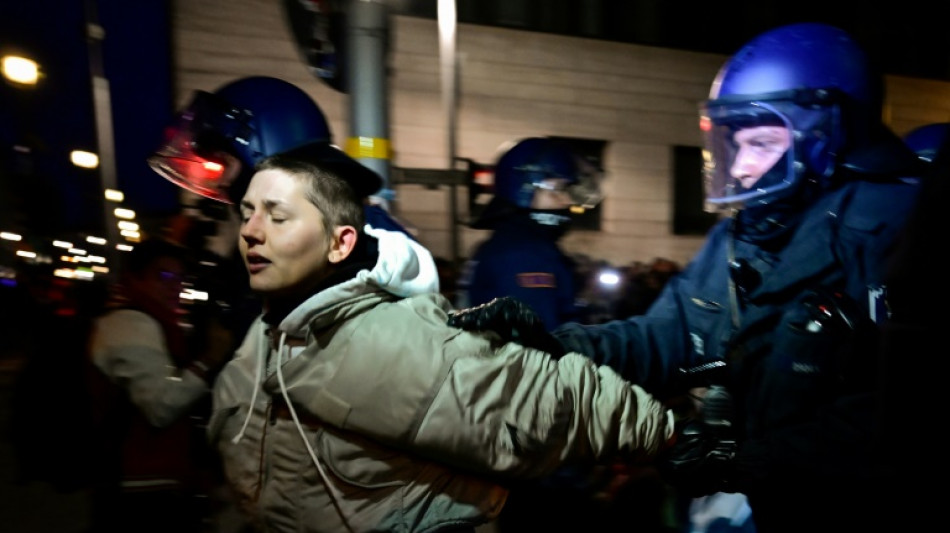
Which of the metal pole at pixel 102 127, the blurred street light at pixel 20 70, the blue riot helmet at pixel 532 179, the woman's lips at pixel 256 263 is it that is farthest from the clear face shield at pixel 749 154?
the blurred street light at pixel 20 70

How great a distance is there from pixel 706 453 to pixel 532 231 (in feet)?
5.80

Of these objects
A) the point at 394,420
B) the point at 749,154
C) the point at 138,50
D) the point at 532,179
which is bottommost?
the point at 394,420

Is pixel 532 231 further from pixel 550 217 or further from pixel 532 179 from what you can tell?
pixel 532 179

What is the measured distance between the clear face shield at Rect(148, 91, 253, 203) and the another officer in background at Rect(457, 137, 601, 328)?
1.27m

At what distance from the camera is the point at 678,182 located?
11.0 meters

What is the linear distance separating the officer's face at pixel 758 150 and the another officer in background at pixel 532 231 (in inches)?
45.3

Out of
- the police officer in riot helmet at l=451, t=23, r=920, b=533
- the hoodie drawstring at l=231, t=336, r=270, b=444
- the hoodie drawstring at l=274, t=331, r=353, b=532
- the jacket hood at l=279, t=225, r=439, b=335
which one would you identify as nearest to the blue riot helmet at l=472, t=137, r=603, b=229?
the police officer in riot helmet at l=451, t=23, r=920, b=533

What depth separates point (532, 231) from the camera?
358 centimetres

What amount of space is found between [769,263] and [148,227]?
316 centimetres

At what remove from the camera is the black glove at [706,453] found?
6.52 feet

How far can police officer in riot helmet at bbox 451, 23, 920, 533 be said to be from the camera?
1683mm

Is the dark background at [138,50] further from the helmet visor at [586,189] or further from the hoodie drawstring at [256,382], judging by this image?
the hoodie drawstring at [256,382]

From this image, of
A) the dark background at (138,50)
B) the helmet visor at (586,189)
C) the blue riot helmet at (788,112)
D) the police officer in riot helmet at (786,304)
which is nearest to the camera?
the police officer in riot helmet at (786,304)

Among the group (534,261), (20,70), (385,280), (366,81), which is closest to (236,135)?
(366,81)
